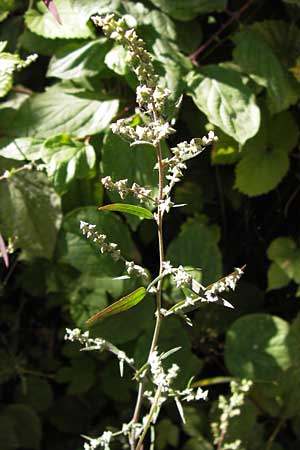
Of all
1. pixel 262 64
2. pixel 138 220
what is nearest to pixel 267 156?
pixel 262 64

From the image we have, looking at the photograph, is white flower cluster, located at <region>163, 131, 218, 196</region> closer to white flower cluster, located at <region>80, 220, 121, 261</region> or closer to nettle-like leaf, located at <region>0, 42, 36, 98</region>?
white flower cluster, located at <region>80, 220, 121, 261</region>

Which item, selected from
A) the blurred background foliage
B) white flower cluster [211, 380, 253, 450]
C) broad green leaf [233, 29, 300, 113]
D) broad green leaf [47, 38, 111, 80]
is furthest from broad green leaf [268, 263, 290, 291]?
broad green leaf [47, 38, 111, 80]

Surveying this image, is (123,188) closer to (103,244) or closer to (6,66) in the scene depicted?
(103,244)

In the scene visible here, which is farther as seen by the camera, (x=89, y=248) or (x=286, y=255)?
(x=286, y=255)

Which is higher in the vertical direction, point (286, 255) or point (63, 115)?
point (63, 115)

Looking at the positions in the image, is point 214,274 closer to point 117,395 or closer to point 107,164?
point 107,164

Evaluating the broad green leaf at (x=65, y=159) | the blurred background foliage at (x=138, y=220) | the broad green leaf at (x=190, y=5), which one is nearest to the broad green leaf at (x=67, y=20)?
the blurred background foliage at (x=138, y=220)

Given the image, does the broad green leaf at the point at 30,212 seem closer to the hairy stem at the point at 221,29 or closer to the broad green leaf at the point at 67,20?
the broad green leaf at the point at 67,20
